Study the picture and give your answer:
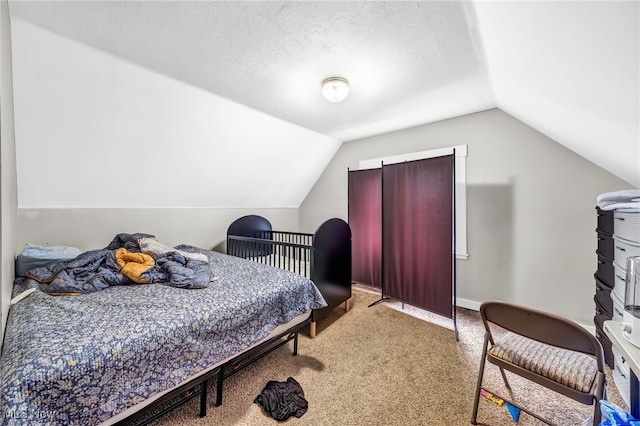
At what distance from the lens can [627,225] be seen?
1.57 metres

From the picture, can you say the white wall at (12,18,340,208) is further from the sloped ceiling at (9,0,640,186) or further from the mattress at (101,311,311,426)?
the mattress at (101,311,311,426)

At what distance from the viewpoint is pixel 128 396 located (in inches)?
44.9

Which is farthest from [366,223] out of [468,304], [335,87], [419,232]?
[335,87]

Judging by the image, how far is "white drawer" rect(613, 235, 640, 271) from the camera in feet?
4.90

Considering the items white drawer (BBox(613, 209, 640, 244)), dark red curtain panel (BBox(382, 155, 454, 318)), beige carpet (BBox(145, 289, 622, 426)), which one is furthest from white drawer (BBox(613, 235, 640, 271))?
dark red curtain panel (BBox(382, 155, 454, 318))

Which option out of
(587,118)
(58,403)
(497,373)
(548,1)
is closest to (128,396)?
(58,403)

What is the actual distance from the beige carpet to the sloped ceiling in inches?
70.0

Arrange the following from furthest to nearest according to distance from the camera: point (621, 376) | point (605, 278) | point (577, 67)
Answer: point (605, 278)
point (621, 376)
point (577, 67)

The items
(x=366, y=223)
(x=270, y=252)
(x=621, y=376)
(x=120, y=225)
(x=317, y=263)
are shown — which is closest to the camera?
(x=621, y=376)

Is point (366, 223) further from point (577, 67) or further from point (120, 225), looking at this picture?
point (120, 225)

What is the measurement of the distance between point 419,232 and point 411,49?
170 cm

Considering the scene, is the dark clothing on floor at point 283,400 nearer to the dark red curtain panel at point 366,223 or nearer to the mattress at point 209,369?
the mattress at point 209,369

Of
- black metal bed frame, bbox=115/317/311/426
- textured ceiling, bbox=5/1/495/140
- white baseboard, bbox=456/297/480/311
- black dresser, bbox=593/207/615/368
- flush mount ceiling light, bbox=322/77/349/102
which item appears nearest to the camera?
black metal bed frame, bbox=115/317/311/426

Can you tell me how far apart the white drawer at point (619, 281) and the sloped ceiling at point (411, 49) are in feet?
2.32
